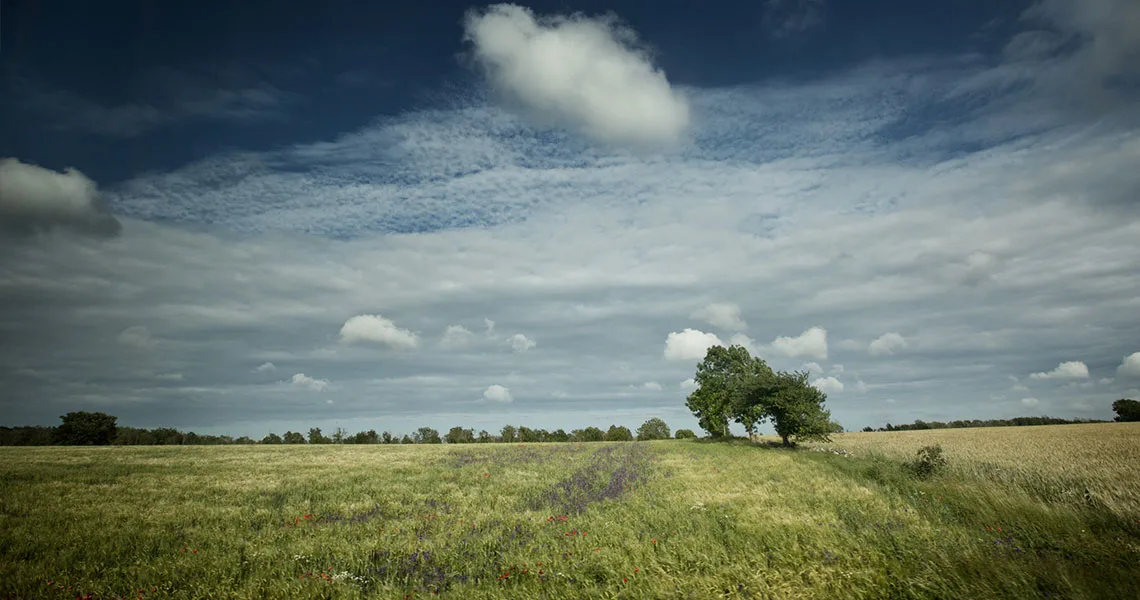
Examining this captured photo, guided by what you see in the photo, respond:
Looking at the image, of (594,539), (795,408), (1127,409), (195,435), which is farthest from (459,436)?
(1127,409)

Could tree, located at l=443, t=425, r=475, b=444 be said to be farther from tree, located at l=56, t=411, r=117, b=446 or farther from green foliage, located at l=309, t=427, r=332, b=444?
tree, located at l=56, t=411, r=117, b=446

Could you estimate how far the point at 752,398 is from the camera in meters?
48.2

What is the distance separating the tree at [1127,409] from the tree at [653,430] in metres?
81.1

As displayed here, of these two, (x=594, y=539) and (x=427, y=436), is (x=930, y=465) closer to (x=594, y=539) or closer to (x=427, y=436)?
(x=594, y=539)

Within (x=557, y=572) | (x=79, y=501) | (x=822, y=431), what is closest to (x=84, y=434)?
(x=79, y=501)

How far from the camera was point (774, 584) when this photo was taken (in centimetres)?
704

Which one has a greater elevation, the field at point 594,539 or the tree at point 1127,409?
the tree at point 1127,409

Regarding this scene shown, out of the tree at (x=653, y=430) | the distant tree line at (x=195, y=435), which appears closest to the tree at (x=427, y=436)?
the distant tree line at (x=195, y=435)

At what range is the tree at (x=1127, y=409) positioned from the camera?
82.6 meters

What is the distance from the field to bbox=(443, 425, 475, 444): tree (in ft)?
242

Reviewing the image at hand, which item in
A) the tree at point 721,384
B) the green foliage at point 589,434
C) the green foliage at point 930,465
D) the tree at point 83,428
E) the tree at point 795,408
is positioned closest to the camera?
the green foliage at point 930,465

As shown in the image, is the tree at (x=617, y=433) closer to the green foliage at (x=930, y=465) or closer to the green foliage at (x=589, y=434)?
the green foliage at (x=589, y=434)

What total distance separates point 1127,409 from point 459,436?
125046 millimetres

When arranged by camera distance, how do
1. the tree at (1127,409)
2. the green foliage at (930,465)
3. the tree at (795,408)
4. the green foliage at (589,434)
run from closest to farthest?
the green foliage at (930,465) → the tree at (795,408) → the tree at (1127,409) → the green foliage at (589,434)
